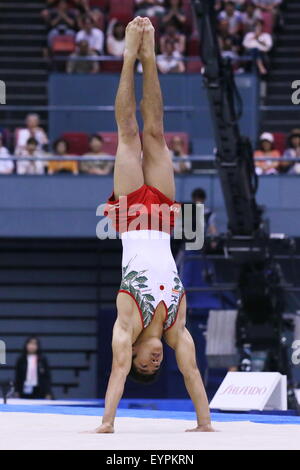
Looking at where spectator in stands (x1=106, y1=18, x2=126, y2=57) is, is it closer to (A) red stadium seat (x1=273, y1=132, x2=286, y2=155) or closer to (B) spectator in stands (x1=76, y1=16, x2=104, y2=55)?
(B) spectator in stands (x1=76, y1=16, x2=104, y2=55)

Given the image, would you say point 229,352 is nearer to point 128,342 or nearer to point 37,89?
point 128,342

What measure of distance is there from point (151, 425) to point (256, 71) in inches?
336

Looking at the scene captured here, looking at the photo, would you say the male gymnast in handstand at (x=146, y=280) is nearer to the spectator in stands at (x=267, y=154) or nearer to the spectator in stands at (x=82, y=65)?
the spectator in stands at (x=267, y=154)

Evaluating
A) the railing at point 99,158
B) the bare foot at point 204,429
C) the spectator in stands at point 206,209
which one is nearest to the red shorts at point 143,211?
the bare foot at point 204,429

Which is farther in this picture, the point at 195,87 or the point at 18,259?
the point at 18,259

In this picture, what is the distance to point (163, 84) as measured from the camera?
15.0 metres

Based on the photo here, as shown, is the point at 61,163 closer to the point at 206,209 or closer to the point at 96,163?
the point at 96,163

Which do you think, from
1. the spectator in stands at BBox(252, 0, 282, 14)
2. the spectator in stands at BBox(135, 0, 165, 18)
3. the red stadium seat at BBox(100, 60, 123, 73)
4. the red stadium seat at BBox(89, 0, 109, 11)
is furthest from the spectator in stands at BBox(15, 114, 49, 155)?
the spectator in stands at BBox(252, 0, 282, 14)

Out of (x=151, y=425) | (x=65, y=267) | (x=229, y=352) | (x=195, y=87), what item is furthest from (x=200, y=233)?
(x=151, y=425)

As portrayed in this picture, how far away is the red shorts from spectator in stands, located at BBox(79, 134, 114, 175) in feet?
24.1

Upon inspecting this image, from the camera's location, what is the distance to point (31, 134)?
15.1 m

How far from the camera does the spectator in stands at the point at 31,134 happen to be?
15.0 m
